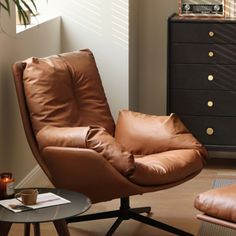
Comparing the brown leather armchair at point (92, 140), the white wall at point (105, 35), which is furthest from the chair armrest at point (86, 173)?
the white wall at point (105, 35)

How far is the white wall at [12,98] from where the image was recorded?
385 centimetres

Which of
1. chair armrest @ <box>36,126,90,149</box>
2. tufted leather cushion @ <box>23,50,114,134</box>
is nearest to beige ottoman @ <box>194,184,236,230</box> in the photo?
chair armrest @ <box>36,126,90,149</box>

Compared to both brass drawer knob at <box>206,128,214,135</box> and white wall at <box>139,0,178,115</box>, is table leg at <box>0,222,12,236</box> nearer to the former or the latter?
brass drawer knob at <box>206,128,214,135</box>

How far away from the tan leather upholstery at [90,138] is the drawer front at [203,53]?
101 centimetres

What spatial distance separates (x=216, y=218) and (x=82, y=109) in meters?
1.31

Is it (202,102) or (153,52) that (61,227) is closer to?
(202,102)

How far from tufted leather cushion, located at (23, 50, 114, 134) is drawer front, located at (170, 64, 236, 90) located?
1.05 metres

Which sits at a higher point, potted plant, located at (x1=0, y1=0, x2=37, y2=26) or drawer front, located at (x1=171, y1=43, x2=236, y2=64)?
potted plant, located at (x1=0, y1=0, x2=37, y2=26)

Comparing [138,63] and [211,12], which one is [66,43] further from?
[211,12]

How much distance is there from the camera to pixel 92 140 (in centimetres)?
336

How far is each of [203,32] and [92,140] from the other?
1834mm

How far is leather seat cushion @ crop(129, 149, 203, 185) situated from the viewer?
338 cm

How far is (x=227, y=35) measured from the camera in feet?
15.9

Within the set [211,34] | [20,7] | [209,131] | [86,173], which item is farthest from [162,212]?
[20,7]
